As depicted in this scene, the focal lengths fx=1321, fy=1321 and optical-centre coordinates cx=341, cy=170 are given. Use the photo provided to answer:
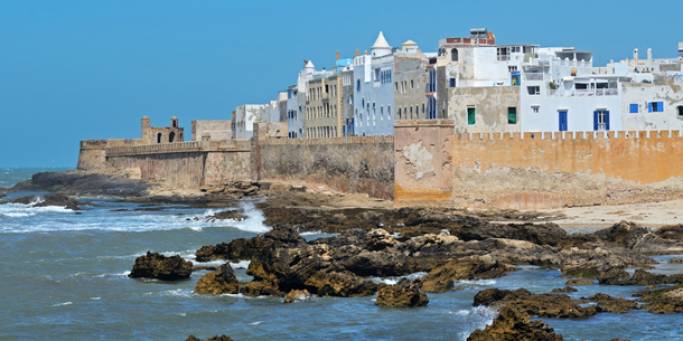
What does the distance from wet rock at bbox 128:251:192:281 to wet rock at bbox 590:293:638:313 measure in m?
9.00

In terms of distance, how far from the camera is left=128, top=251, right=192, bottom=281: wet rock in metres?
27.6

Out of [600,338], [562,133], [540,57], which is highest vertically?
[540,57]

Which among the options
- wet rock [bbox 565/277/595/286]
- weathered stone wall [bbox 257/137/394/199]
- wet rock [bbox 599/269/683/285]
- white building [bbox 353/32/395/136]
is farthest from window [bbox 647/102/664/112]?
wet rock [bbox 565/277/595/286]

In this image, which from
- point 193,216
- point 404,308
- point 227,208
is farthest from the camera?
point 227,208

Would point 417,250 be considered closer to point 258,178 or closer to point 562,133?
point 562,133

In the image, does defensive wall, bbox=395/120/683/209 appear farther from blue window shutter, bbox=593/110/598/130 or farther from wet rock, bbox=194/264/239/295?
wet rock, bbox=194/264/239/295

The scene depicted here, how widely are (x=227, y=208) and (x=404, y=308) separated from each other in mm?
25948

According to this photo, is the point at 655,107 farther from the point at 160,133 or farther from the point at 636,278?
the point at 160,133

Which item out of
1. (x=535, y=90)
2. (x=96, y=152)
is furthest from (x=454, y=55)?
(x=96, y=152)

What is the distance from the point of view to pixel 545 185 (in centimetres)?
4247

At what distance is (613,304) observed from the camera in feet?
73.6

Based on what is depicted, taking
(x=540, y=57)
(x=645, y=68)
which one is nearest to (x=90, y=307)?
(x=540, y=57)

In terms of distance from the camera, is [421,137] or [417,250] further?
[421,137]

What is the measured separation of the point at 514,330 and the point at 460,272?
7.57 metres
